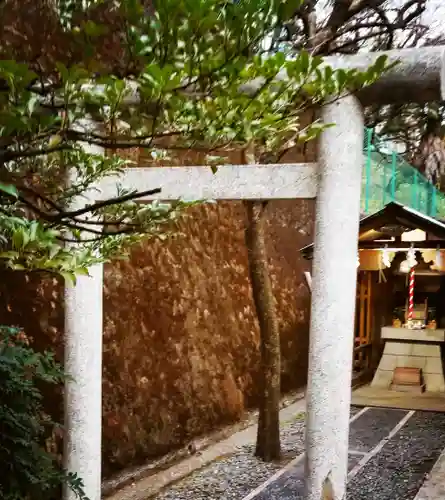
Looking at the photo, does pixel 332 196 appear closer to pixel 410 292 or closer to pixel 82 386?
pixel 82 386

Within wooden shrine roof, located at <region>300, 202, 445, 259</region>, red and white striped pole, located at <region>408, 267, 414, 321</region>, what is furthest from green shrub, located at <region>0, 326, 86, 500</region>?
red and white striped pole, located at <region>408, 267, 414, 321</region>

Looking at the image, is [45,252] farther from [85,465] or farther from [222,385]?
[222,385]

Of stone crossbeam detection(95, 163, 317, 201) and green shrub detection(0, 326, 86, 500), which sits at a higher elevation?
stone crossbeam detection(95, 163, 317, 201)

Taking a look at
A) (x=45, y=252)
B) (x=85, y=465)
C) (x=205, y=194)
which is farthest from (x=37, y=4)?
(x=45, y=252)

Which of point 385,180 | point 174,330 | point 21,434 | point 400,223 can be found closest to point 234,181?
point 21,434

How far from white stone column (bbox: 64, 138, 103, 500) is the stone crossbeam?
41cm

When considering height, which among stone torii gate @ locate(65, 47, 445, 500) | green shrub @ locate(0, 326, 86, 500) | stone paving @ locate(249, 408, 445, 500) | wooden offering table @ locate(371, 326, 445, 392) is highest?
stone torii gate @ locate(65, 47, 445, 500)

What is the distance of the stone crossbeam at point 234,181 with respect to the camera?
3.33m

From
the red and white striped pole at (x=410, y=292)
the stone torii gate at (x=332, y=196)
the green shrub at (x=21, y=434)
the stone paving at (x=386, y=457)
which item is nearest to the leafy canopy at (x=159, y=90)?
the stone torii gate at (x=332, y=196)

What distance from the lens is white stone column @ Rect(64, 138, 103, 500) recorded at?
3.60 metres

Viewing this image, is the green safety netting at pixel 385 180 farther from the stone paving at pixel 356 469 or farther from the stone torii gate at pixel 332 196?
the stone torii gate at pixel 332 196

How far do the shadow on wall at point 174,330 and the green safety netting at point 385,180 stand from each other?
2091 millimetres

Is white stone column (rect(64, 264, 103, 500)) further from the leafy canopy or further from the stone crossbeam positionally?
the leafy canopy

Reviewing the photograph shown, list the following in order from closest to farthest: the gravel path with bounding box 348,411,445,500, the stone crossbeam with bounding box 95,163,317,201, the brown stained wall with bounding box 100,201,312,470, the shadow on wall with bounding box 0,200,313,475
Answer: the stone crossbeam with bounding box 95,163,317,201 < the shadow on wall with bounding box 0,200,313,475 < the gravel path with bounding box 348,411,445,500 < the brown stained wall with bounding box 100,201,312,470
